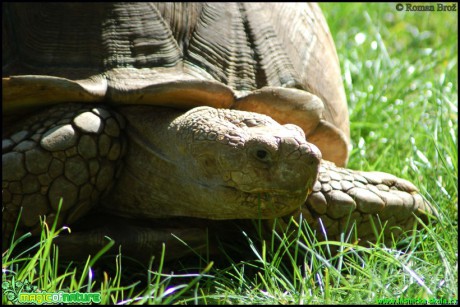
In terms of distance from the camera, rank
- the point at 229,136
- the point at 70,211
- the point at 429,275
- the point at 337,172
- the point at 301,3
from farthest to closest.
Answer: the point at 301,3 < the point at 337,172 < the point at 70,211 < the point at 229,136 < the point at 429,275

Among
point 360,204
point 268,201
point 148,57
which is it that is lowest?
point 360,204

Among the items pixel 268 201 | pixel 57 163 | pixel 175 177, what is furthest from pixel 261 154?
pixel 57 163

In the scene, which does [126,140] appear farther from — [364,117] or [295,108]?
[364,117]

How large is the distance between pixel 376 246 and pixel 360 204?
0.49 metres

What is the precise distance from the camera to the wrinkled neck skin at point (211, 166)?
2.91 metres

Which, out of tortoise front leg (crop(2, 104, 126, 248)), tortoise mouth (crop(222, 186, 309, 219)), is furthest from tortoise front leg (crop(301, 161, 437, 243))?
tortoise front leg (crop(2, 104, 126, 248))

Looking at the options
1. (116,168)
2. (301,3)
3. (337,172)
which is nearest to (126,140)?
(116,168)

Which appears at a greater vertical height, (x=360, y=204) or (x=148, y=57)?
(x=148, y=57)

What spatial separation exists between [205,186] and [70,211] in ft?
1.95

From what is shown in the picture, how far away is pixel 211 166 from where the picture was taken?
3.07 metres

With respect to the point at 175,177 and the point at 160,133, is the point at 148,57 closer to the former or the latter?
the point at 160,133

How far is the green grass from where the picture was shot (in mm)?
2662

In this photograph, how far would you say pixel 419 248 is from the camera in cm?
336

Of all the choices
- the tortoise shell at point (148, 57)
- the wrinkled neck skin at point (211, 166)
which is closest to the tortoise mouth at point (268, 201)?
the wrinkled neck skin at point (211, 166)
